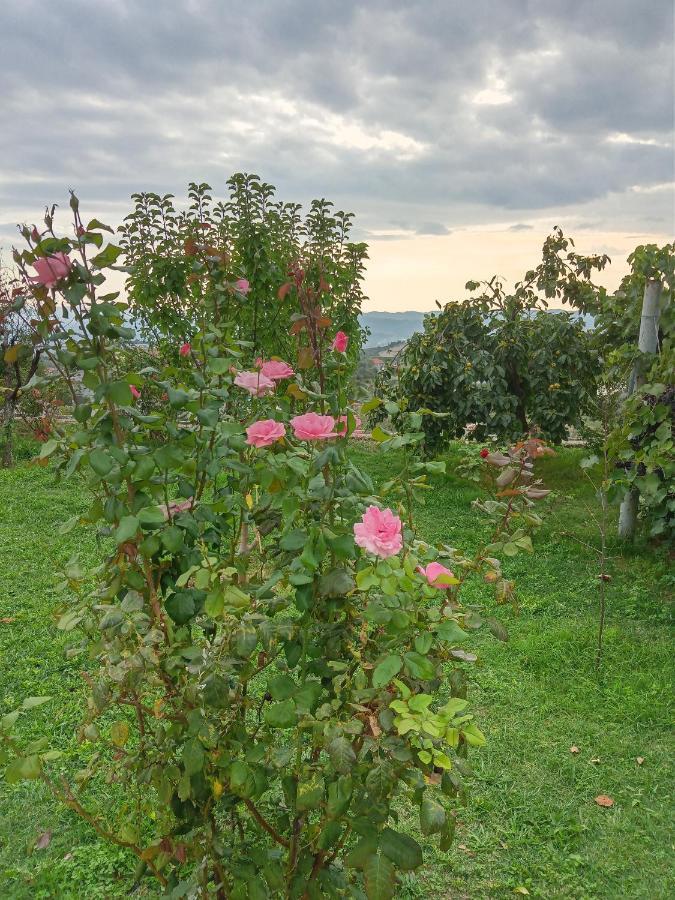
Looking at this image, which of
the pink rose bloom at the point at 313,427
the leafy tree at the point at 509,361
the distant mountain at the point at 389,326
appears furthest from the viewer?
the distant mountain at the point at 389,326

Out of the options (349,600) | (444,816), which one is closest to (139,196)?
(349,600)

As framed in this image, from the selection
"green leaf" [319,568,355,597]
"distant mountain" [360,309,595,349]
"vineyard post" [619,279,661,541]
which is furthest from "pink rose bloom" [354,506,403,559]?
"distant mountain" [360,309,595,349]

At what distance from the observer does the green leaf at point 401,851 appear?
1.21m

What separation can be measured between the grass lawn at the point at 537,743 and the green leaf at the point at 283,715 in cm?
82

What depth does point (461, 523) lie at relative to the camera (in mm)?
5945

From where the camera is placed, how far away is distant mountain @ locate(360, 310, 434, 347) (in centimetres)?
802

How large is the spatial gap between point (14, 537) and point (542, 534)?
13.9 ft

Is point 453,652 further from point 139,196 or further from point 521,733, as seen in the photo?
point 139,196

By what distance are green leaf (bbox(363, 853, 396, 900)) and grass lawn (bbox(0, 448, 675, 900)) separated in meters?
0.98

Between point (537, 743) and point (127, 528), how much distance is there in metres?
2.27

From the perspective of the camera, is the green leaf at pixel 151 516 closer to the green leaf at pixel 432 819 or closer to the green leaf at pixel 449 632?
the green leaf at pixel 449 632

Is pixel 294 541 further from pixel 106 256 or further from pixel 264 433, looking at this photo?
pixel 106 256

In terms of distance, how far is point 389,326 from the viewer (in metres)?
10.5

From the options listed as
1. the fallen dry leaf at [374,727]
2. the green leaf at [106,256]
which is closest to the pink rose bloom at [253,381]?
the green leaf at [106,256]
